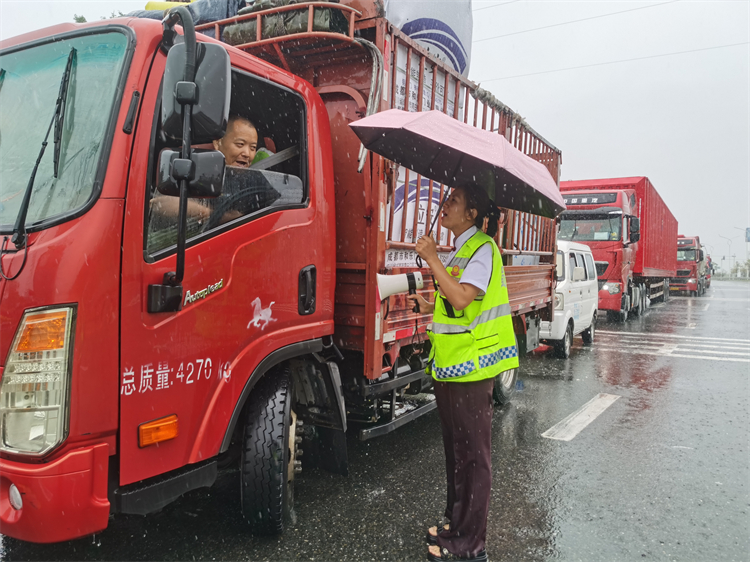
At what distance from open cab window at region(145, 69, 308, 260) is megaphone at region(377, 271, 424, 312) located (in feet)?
2.15

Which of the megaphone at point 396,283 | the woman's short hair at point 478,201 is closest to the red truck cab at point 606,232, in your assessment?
the megaphone at point 396,283

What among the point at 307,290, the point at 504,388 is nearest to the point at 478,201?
the point at 307,290

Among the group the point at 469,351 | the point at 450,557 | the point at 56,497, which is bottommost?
the point at 450,557

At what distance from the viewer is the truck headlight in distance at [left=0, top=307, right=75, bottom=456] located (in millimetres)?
1917

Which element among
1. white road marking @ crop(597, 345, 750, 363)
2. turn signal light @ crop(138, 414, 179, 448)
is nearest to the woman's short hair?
turn signal light @ crop(138, 414, 179, 448)

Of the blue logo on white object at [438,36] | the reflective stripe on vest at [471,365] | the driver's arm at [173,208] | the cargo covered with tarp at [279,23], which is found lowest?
the reflective stripe on vest at [471,365]

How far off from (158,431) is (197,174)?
1042 mm

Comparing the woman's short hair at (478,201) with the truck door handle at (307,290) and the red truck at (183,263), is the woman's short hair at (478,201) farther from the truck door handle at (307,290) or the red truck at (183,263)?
the truck door handle at (307,290)

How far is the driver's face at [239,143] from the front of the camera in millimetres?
2803

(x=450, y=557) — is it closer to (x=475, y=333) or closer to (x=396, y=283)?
(x=475, y=333)

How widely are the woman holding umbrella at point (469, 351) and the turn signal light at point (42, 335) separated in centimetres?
156

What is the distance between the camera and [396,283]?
326 cm

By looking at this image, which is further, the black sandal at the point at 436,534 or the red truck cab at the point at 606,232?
the red truck cab at the point at 606,232

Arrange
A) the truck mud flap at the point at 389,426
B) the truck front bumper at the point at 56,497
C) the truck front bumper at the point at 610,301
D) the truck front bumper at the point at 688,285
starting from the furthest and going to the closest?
the truck front bumper at the point at 688,285
the truck front bumper at the point at 610,301
the truck mud flap at the point at 389,426
the truck front bumper at the point at 56,497
